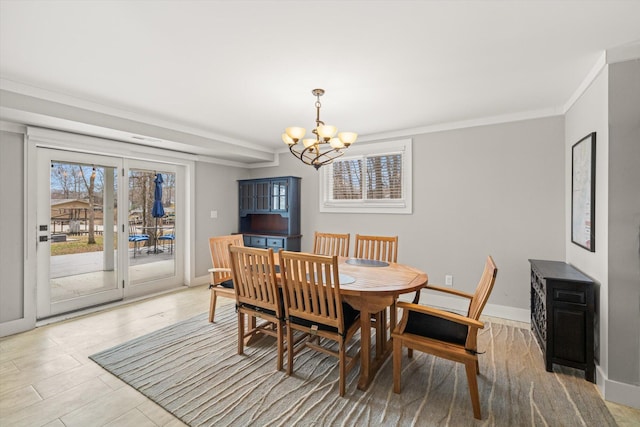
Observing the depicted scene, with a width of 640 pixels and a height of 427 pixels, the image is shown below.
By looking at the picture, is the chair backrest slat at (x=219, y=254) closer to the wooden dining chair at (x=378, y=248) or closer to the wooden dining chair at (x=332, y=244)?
the wooden dining chair at (x=332, y=244)

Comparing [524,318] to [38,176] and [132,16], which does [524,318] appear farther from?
[38,176]

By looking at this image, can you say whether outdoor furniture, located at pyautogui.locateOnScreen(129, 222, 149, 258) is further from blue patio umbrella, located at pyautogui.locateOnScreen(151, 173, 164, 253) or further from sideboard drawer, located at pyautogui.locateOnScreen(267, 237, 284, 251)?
sideboard drawer, located at pyautogui.locateOnScreen(267, 237, 284, 251)

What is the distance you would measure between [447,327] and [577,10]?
6.87 feet

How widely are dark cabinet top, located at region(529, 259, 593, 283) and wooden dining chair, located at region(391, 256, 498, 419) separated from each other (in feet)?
2.79

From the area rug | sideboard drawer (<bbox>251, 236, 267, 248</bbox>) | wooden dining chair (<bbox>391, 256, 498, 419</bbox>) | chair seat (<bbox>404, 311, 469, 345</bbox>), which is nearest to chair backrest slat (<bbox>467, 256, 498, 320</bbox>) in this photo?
wooden dining chair (<bbox>391, 256, 498, 419</bbox>)

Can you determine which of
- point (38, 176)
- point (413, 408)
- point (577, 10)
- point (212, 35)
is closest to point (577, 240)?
point (577, 10)

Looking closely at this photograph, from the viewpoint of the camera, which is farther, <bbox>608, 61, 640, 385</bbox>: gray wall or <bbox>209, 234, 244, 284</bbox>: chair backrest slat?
<bbox>209, 234, 244, 284</bbox>: chair backrest slat

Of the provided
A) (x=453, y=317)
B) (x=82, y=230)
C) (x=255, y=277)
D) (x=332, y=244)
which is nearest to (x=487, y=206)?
(x=332, y=244)

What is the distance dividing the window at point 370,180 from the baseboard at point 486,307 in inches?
48.6

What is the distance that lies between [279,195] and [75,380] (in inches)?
134

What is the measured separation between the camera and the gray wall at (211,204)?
4906 millimetres

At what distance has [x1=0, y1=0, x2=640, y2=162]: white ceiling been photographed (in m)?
1.63

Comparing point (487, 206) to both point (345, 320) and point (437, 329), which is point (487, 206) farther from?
point (345, 320)

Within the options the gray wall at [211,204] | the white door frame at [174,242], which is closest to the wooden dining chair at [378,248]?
the gray wall at [211,204]
